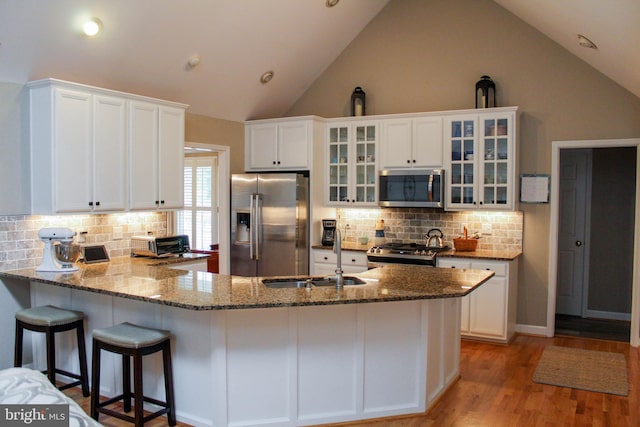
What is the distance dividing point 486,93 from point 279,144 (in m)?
2.35

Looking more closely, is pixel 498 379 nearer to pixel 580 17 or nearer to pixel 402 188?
pixel 402 188

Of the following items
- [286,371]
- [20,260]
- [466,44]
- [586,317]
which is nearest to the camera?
[286,371]

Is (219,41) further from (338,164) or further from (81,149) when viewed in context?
(338,164)

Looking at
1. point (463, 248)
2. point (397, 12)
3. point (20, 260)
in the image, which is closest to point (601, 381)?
point (463, 248)

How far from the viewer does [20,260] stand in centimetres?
428

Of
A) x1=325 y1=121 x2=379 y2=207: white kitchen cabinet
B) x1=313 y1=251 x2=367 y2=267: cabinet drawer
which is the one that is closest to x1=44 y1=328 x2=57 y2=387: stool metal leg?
x1=313 y1=251 x2=367 y2=267: cabinet drawer

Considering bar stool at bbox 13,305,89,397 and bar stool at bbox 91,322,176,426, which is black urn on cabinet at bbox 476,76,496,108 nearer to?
bar stool at bbox 91,322,176,426

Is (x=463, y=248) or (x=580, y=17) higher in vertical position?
(x=580, y=17)

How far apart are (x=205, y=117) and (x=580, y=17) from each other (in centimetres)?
375

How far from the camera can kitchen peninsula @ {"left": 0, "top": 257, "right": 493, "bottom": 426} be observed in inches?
126

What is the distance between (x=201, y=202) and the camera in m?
8.06

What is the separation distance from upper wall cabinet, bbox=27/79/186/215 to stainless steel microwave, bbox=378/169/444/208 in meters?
2.52

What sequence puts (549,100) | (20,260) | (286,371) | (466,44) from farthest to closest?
(466,44) → (549,100) → (20,260) → (286,371)

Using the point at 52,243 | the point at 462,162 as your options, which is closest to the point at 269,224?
the point at 462,162
